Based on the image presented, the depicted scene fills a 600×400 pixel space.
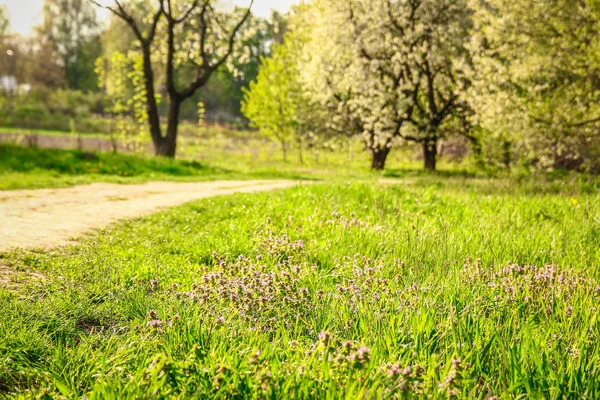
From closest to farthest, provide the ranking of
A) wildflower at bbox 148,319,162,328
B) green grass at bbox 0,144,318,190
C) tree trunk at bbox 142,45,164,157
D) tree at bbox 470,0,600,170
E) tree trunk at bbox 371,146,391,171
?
1. wildflower at bbox 148,319,162,328
2. green grass at bbox 0,144,318,190
3. tree at bbox 470,0,600,170
4. tree trunk at bbox 142,45,164,157
5. tree trunk at bbox 371,146,391,171

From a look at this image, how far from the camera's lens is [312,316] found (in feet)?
11.2

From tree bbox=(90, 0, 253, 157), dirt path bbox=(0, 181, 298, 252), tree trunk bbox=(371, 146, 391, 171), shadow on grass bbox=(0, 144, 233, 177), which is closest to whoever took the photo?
dirt path bbox=(0, 181, 298, 252)

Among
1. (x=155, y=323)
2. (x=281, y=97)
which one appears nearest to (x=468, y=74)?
(x=281, y=97)

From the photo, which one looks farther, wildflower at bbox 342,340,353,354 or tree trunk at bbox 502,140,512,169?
tree trunk at bbox 502,140,512,169

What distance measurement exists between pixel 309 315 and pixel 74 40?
7827 cm

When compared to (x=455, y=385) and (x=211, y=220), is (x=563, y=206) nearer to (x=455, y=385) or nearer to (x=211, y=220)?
(x=211, y=220)

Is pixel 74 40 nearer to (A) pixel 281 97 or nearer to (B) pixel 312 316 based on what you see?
(A) pixel 281 97

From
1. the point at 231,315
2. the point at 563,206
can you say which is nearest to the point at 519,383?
the point at 231,315

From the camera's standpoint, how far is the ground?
7.83ft

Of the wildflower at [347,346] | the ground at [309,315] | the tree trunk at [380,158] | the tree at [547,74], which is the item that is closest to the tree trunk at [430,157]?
the tree trunk at [380,158]

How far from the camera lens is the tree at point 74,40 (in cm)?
6668

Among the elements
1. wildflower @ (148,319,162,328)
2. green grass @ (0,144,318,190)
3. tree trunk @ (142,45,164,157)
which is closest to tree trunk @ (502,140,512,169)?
green grass @ (0,144,318,190)

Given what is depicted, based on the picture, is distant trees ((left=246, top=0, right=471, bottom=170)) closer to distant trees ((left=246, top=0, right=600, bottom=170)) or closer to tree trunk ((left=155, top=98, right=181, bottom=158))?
distant trees ((left=246, top=0, right=600, bottom=170))

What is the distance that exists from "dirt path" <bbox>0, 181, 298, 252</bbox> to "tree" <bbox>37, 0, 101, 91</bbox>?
6446 centimetres
